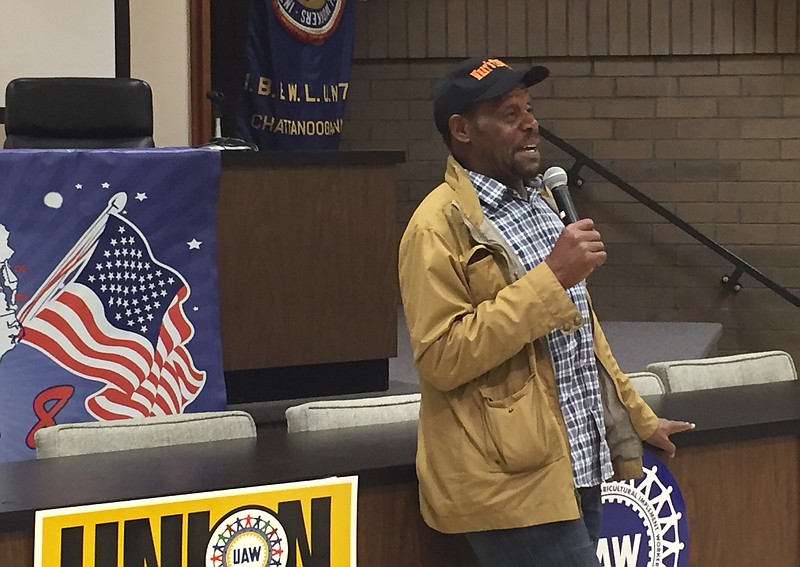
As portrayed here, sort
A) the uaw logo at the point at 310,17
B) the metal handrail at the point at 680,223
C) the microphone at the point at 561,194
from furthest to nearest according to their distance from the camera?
the metal handrail at the point at 680,223 < the uaw logo at the point at 310,17 < the microphone at the point at 561,194

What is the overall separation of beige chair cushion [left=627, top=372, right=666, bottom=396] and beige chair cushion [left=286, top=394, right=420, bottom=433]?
606mm

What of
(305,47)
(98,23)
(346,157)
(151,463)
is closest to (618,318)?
(305,47)

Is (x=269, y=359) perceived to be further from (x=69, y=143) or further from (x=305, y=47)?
(x=305, y=47)

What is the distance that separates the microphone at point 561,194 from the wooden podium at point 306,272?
2.71 metres

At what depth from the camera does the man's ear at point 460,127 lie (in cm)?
212

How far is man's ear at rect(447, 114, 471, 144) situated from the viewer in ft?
6.95

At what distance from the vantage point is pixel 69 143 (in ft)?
17.5

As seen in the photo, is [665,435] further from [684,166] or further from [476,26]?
[476,26]

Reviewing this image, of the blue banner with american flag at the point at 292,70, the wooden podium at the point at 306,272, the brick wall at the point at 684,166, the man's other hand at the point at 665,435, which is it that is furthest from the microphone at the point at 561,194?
the brick wall at the point at 684,166

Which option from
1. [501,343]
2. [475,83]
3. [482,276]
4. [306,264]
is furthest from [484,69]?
[306,264]

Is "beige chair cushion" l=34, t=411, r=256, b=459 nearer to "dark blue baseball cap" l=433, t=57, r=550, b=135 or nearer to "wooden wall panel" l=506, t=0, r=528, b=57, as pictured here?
"dark blue baseball cap" l=433, t=57, r=550, b=135

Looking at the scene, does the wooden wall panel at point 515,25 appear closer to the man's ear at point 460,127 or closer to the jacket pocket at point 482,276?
the man's ear at point 460,127

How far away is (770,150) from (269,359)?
3528 millimetres

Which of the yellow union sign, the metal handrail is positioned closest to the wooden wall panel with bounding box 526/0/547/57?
the metal handrail
